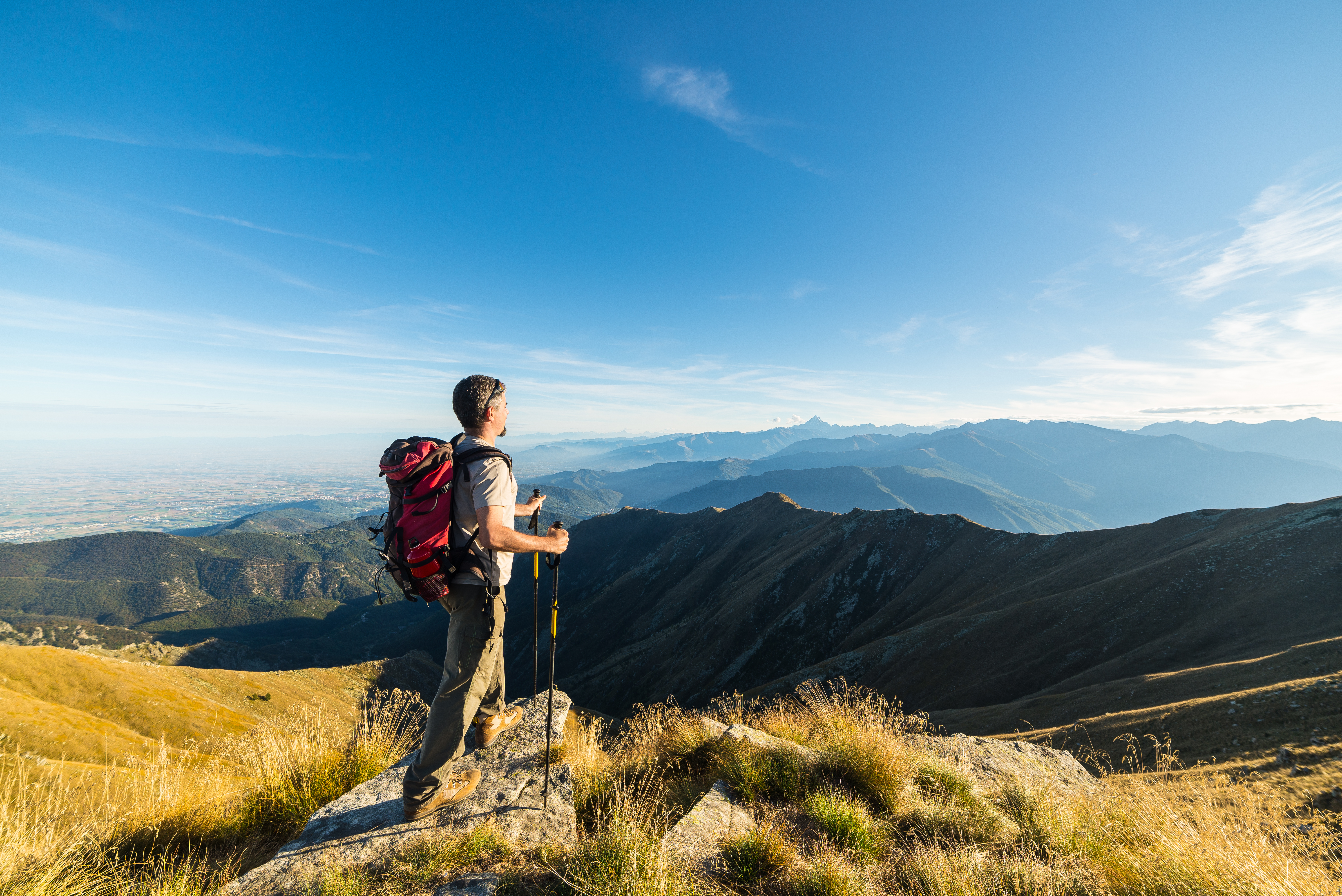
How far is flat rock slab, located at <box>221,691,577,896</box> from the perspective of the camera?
3662mm

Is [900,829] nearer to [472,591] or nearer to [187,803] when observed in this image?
[472,591]

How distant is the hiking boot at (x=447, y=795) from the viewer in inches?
170

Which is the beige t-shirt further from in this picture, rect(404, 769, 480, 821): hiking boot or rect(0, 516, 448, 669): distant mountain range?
rect(0, 516, 448, 669): distant mountain range

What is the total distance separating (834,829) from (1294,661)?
76.2 ft

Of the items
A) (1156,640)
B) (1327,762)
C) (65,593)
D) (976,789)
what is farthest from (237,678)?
(65,593)

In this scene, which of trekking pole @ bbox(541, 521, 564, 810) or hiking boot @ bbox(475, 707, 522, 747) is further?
hiking boot @ bbox(475, 707, 522, 747)

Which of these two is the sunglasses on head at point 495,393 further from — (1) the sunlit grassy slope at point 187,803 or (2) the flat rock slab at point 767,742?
(2) the flat rock slab at point 767,742

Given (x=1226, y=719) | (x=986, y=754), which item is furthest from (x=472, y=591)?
(x=1226, y=719)

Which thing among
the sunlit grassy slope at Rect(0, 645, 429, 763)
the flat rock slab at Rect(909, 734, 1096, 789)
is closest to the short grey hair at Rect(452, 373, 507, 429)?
the flat rock slab at Rect(909, 734, 1096, 789)

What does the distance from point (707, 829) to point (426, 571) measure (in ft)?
11.5

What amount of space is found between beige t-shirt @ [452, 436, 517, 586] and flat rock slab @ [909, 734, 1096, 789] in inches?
258

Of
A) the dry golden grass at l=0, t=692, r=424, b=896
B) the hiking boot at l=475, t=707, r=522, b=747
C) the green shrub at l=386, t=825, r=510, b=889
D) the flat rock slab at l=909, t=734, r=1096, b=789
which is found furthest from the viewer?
the flat rock slab at l=909, t=734, r=1096, b=789

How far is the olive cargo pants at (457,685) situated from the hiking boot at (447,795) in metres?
0.07

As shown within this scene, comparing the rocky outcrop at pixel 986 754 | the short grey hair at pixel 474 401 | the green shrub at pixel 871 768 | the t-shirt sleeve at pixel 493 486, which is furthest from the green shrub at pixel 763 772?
the short grey hair at pixel 474 401
